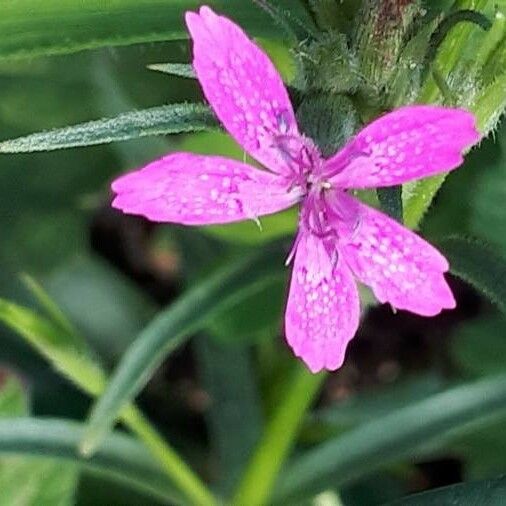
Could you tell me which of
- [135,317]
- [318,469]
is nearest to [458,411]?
[318,469]

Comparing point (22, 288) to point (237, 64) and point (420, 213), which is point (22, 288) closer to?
point (420, 213)

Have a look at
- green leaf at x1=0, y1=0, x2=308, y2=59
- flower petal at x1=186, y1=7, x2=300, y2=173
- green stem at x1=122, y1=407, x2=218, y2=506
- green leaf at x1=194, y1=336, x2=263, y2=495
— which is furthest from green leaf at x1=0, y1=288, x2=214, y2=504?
flower petal at x1=186, y1=7, x2=300, y2=173

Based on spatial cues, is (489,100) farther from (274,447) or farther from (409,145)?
(274,447)

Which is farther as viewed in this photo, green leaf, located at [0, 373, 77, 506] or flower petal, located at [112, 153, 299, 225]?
green leaf, located at [0, 373, 77, 506]

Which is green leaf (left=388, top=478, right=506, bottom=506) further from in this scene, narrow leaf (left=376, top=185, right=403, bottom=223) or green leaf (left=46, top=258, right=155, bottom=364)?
green leaf (left=46, top=258, right=155, bottom=364)

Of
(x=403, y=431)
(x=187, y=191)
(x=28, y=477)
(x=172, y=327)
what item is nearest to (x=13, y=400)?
(x=28, y=477)
